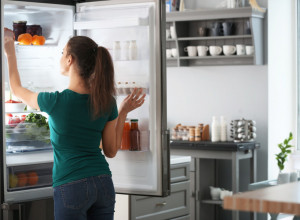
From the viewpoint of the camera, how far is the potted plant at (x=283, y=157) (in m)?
4.42

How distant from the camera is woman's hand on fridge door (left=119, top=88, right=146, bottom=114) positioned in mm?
2988

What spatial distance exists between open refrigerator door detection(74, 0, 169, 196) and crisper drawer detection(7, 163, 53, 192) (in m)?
0.40

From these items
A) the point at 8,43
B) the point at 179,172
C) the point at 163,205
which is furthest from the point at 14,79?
the point at 179,172

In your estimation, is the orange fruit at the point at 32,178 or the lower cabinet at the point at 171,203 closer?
the orange fruit at the point at 32,178

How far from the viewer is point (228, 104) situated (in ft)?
17.9

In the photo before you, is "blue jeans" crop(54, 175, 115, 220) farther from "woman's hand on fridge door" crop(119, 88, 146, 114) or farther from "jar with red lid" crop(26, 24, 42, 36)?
"jar with red lid" crop(26, 24, 42, 36)

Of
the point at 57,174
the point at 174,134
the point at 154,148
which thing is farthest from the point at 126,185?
the point at 174,134

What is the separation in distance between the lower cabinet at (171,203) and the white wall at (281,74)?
1.24m

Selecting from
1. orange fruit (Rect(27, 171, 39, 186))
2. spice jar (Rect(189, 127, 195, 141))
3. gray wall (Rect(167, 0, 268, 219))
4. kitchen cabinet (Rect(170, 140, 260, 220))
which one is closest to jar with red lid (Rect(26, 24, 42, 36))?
orange fruit (Rect(27, 171, 39, 186))

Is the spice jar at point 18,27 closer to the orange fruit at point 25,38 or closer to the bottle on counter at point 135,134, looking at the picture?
the orange fruit at point 25,38

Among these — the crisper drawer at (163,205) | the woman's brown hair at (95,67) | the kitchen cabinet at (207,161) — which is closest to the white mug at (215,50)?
the kitchen cabinet at (207,161)

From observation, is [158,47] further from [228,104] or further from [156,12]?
[228,104]

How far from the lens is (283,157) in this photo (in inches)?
189

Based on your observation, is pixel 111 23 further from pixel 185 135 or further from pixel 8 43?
pixel 185 135
